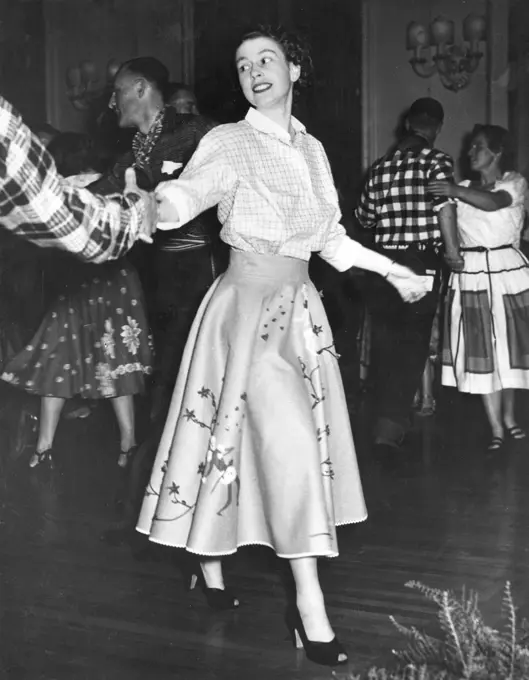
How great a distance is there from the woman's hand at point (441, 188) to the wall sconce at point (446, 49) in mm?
190

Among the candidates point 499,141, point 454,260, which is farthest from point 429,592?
point 454,260

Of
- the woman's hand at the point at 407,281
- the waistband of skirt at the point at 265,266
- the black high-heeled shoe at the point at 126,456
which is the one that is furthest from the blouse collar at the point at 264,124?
the black high-heeled shoe at the point at 126,456

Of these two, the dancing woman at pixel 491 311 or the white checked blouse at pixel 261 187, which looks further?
the dancing woman at pixel 491 311

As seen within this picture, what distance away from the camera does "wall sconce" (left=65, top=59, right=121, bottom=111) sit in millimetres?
1924

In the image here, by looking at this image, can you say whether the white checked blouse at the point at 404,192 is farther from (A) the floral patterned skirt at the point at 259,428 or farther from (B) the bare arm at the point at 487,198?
(A) the floral patterned skirt at the point at 259,428

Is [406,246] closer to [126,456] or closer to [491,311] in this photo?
[491,311]

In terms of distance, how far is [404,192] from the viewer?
2.23m

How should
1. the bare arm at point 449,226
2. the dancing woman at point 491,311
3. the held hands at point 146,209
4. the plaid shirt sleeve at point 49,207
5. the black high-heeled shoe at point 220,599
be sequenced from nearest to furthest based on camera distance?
the plaid shirt sleeve at point 49,207, the held hands at point 146,209, the black high-heeled shoe at point 220,599, the bare arm at point 449,226, the dancing woman at point 491,311

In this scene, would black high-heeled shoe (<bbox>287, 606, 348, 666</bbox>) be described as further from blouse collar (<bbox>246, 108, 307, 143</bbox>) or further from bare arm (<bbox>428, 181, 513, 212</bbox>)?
bare arm (<bbox>428, 181, 513, 212</bbox>)

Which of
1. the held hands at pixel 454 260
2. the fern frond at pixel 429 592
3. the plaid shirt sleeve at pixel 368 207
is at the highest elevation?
→ the plaid shirt sleeve at pixel 368 207

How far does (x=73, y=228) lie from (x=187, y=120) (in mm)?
690

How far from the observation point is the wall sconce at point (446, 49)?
2092 mm

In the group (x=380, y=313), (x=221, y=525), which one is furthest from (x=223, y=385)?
(x=380, y=313)

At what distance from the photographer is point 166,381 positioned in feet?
7.07
